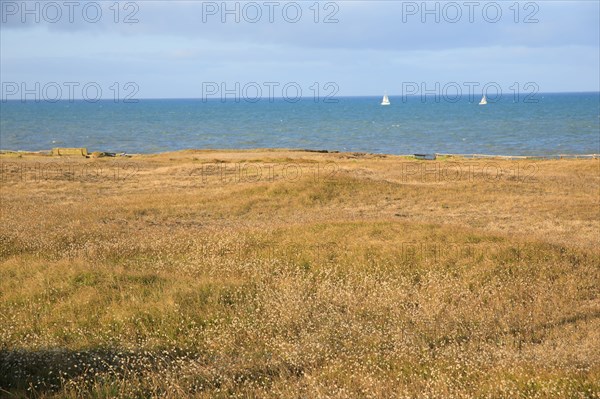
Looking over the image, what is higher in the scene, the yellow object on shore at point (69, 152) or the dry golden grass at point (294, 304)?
the yellow object on shore at point (69, 152)

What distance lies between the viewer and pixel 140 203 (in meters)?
27.4

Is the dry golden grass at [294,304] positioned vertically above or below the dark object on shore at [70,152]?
below

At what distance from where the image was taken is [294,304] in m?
12.0

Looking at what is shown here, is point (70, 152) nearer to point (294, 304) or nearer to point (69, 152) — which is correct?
point (69, 152)

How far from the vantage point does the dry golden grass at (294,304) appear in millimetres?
8727

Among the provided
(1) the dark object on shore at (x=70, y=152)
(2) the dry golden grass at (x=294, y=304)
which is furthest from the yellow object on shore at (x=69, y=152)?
(2) the dry golden grass at (x=294, y=304)

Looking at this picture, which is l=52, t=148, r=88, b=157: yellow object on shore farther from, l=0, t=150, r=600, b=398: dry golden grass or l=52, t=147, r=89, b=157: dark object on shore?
l=0, t=150, r=600, b=398: dry golden grass

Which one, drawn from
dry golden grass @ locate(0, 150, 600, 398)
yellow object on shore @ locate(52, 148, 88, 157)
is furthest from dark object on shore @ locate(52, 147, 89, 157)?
dry golden grass @ locate(0, 150, 600, 398)

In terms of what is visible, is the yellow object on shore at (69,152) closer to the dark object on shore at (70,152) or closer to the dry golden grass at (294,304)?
the dark object on shore at (70,152)

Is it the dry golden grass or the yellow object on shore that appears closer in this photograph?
the dry golden grass

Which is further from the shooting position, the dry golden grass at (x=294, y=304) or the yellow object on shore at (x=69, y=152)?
the yellow object on shore at (x=69, y=152)

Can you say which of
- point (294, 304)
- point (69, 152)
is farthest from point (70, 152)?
point (294, 304)

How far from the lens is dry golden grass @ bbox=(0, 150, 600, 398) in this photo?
873 cm

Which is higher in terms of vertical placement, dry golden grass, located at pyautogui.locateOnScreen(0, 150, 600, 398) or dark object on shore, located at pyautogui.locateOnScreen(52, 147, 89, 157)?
dark object on shore, located at pyautogui.locateOnScreen(52, 147, 89, 157)
